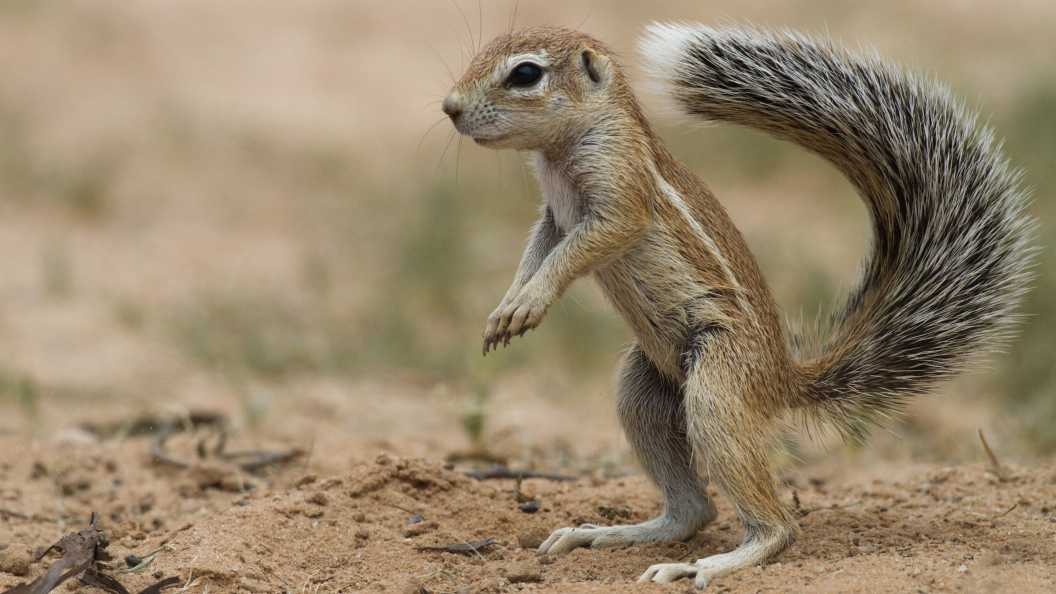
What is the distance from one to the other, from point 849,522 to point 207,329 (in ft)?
18.3

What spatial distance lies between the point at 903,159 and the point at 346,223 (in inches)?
323

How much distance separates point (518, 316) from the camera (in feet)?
12.7

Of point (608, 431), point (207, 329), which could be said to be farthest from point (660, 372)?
point (207, 329)

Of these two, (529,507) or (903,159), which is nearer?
(903,159)

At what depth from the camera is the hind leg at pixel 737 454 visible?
3.86 metres

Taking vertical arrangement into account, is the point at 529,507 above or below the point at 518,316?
below

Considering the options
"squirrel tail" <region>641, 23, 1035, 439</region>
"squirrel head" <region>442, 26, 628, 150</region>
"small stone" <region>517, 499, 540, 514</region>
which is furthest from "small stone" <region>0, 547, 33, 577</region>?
"squirrel tail" <region>641, 23, 1035, 439</region>

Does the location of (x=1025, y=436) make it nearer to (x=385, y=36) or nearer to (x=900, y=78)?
(x=900, y=78)

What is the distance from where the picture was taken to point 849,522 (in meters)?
4.43

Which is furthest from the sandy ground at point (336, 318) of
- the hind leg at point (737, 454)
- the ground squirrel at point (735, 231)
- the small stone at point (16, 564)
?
the ground squirrel at point (735, 231)

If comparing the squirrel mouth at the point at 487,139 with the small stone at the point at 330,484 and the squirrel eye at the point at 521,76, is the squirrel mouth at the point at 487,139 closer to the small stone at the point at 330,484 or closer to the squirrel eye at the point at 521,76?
the squirrel eye at the point at 521,76

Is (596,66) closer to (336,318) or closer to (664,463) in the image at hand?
(664,463)

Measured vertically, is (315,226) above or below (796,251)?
above

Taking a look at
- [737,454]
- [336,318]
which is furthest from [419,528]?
[336,318]
